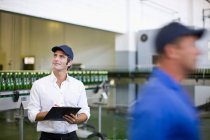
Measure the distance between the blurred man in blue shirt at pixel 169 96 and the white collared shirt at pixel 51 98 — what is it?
120 cm

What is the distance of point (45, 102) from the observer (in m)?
2.09

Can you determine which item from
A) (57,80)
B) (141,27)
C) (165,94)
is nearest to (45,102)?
(57,80)

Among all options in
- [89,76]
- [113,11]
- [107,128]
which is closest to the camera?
[89,76]

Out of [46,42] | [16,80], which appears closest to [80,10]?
[16,80]

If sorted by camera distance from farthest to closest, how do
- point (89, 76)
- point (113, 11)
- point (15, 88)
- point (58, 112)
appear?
1. point (113, 11)
2. point (89, 76)
3. point (15, 88)
4. point (58, 112)

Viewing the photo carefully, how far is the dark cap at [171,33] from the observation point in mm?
983

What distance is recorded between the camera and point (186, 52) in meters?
0.98

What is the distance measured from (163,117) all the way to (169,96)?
0.25 ft

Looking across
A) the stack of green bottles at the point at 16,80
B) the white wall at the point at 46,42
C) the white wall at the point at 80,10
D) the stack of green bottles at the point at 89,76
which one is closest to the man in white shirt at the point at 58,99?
the stack of green bottles at the point at 16,80

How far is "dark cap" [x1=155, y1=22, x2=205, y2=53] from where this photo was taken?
983mm

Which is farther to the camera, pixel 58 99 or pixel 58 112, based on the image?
pixel 58 99

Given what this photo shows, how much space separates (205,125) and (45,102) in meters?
4.93

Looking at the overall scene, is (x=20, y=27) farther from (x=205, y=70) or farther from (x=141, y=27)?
(x=205, y=70)

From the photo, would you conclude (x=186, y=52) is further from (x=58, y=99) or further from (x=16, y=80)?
(x=16, y=80)
